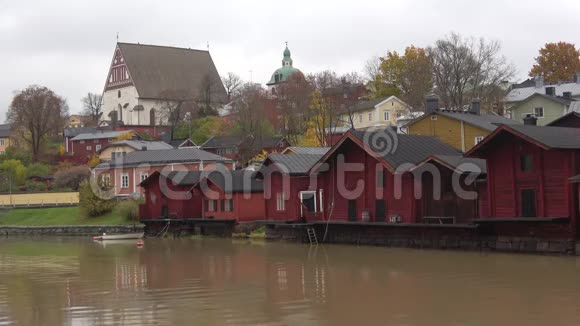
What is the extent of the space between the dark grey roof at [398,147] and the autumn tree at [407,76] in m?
33.5

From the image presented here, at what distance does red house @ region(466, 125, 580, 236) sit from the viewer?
31312mm

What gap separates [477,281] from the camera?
24.1 m

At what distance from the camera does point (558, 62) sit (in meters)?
94.4

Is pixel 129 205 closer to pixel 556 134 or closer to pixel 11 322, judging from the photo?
pixel 556 134

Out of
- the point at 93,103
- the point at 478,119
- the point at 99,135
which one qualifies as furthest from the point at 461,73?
the point at 93,103

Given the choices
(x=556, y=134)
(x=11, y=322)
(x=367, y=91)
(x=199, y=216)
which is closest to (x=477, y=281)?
(x=556, y=134)

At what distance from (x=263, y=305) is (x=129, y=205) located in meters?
42.9

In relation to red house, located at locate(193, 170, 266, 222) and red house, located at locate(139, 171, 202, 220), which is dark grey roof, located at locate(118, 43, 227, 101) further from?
red house, located at locate(193, 170, 266, 222)

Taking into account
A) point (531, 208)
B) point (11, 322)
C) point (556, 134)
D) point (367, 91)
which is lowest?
point (11, 322)

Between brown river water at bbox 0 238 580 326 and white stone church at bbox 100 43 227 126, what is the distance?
8435 centimetres

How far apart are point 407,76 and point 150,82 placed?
55.3 meters

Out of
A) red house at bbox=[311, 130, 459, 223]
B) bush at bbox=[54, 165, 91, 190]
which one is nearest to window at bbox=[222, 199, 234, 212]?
red house at bbox=[311, 130, 459, 223]

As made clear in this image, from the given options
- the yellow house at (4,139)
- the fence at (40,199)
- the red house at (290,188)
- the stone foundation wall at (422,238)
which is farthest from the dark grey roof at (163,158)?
the yellow house at (4,139)

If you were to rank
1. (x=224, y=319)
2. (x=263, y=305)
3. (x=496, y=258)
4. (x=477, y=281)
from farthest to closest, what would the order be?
1. (x=496, y=258)
2. (x=477, y=281)
3. (x=263, y=305)
4. (x=224, y=319)
